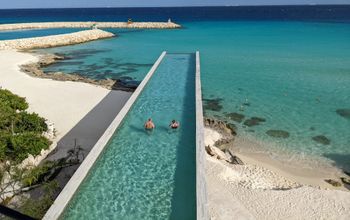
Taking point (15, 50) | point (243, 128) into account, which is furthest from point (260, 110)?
point (15, 50)

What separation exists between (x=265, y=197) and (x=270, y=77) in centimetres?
1991

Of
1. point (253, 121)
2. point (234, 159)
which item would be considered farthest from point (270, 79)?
point (234, 159)

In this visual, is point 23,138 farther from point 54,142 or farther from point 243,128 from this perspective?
point 243,128

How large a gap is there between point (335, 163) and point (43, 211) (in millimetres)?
12834

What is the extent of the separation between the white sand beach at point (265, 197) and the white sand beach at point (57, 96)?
832cm

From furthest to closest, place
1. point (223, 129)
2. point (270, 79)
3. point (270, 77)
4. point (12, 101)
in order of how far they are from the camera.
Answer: point (270, 77)
point (270, 79)
point (223, 129)
point (12, 101)

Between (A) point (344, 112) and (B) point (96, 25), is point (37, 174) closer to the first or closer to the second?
(A) point (344, 112)

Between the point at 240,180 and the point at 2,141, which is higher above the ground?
the point at 2,141

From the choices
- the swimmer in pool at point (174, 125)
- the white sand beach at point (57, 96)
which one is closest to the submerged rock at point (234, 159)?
the swimmer in pool at point (174, 125)

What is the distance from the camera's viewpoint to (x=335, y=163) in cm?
1598

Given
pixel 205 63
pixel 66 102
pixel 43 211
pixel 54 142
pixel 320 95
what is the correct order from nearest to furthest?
pixel 43 211, pixel 54 142, pixel 66 102, pixel 320 95, pixel 205 63

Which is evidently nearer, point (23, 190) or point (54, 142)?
point (23, 190)

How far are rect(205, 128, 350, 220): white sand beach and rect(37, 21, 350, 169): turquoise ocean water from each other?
3.47 m

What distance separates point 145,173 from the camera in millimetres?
12320
